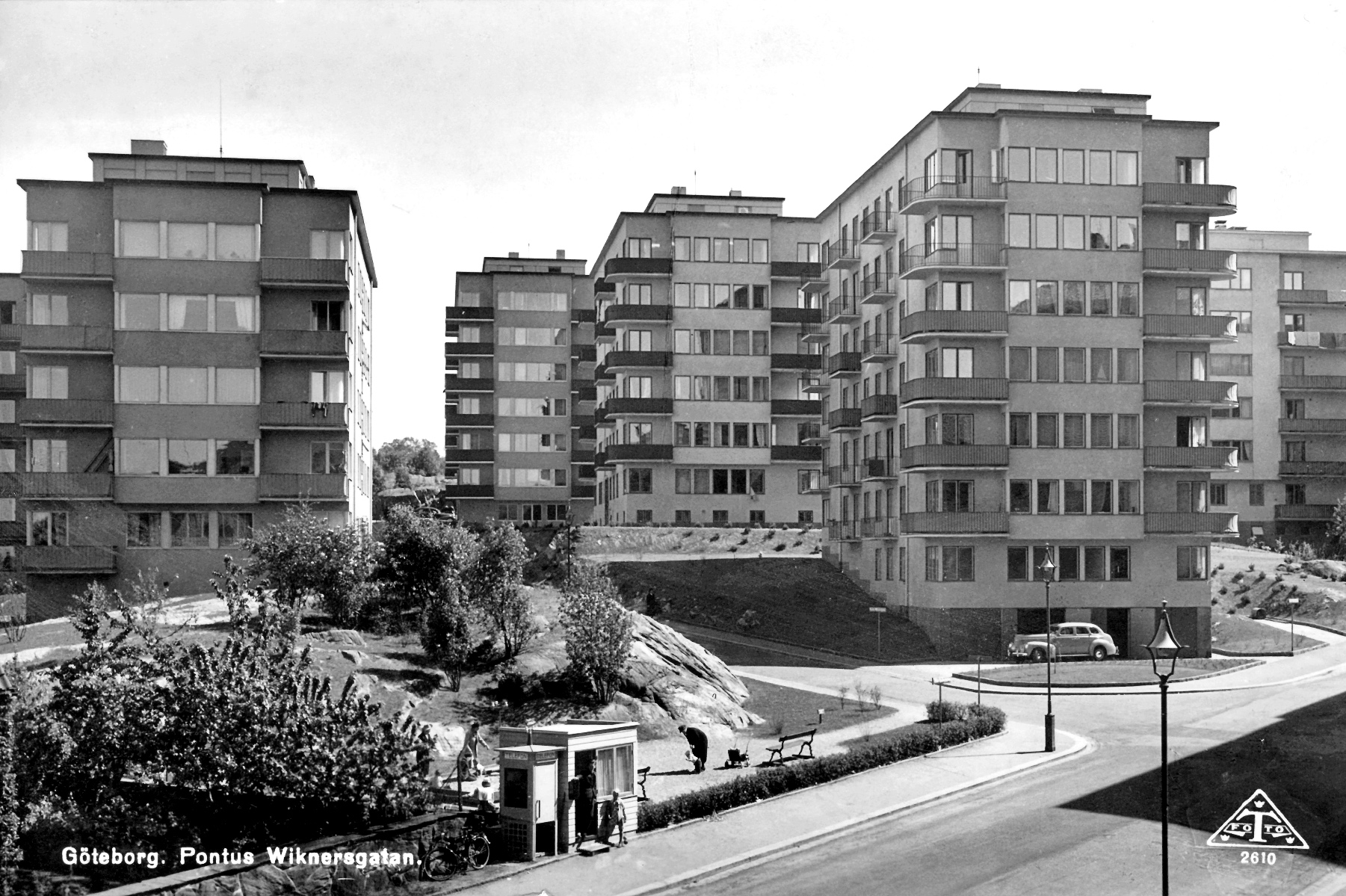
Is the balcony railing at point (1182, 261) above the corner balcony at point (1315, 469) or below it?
above

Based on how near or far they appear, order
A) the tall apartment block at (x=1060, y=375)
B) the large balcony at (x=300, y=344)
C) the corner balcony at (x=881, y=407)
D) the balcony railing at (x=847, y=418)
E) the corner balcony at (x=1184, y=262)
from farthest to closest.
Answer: the balcony railing at (x=847, y=418), the corner balcony at (x=881, y=407), the corner balcony at (x=1184, y=262), the tall apartment block at (x=1060, y=375), the large balcony at (x=300, y=344)

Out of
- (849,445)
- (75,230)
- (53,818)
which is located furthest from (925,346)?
(53,818)

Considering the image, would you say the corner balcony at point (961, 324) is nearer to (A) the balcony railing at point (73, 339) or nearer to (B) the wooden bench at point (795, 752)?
(B) the wooden bench at point (795, 752)

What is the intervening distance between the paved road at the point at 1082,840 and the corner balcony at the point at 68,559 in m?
43.6

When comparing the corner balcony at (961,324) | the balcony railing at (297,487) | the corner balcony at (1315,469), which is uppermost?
the corner balcony at (961,324)

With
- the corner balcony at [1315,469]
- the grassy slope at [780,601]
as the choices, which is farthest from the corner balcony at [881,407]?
the corner balcony at [1315,469]

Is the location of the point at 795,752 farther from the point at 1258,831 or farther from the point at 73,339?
the point at 73,339

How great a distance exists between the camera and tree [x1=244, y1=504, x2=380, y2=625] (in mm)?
42000

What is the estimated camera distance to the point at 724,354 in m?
93.1

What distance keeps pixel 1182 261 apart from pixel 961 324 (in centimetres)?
1212

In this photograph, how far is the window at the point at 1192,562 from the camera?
65.9 meters

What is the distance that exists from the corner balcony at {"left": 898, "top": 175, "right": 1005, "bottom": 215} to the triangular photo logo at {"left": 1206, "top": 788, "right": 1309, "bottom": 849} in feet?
132

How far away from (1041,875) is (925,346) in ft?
145

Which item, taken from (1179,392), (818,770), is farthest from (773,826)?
(1179,392)
